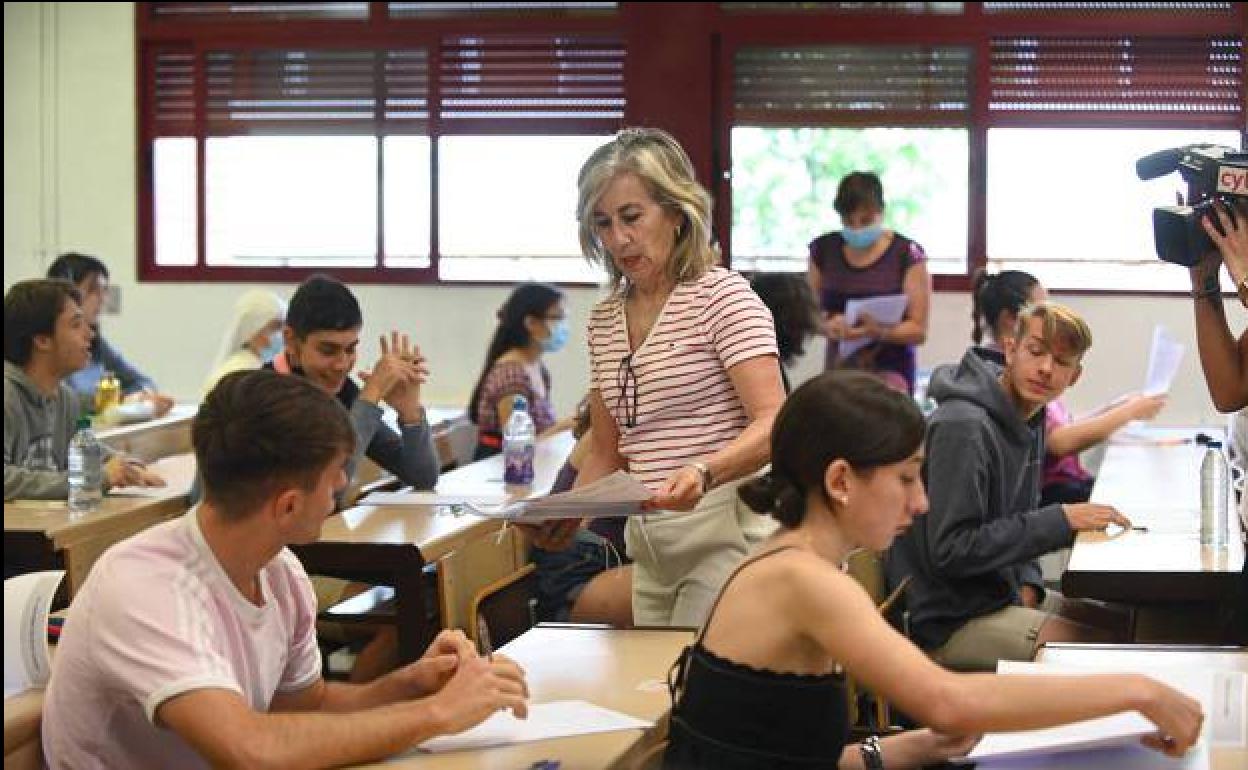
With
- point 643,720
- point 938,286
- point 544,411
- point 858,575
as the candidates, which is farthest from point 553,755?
point 938,286

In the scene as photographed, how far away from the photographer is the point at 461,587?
355cm

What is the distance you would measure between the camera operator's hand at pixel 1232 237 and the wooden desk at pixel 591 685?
1.17 m

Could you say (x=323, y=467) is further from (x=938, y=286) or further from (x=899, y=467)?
(x=938, y=286)

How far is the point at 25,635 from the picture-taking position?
7.76ft

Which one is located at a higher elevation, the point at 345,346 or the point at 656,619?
the point at 345,346

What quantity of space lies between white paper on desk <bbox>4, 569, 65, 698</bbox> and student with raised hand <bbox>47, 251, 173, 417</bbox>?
462 centimetres

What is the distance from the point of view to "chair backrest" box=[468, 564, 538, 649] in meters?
3.25

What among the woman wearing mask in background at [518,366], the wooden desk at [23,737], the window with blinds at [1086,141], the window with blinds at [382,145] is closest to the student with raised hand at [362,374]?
the woman wearing mask in background at [518,366]

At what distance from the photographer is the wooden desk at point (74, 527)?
4285 millimetres

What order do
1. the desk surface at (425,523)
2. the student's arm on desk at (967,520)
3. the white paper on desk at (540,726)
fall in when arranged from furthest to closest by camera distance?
1. the desk surface at (425,523)
2. the student's arm on desk at (967,520)
3. the white paper on desk at (540,726)

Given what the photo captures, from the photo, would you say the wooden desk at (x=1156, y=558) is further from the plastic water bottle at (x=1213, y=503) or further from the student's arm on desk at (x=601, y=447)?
the student's arm on desk at (x=601, y=447)

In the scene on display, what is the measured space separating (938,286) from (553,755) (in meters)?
6.09

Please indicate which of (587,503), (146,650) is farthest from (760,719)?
(146,650)

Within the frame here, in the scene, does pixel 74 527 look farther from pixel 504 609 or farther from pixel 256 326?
pixel 256 326
